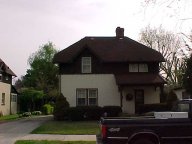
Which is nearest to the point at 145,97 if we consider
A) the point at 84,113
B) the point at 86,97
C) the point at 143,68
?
the point at 143,68

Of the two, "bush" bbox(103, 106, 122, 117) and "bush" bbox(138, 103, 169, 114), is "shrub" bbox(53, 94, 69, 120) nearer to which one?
"bush" bbox(103, 106, 122, 117)

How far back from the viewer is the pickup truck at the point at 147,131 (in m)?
13.1

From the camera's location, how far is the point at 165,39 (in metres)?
63.4

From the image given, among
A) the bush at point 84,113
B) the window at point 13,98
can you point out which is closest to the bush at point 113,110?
the bush at point 84,113

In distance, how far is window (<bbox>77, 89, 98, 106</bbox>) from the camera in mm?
36469

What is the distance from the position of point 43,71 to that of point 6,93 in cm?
4075

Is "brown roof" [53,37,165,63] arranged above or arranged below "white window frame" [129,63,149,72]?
above

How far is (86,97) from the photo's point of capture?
36.5m

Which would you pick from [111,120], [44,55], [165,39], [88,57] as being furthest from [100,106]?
[44,55]

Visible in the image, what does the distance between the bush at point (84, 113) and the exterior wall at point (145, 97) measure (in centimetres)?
388

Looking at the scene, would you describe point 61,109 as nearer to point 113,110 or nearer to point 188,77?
point 113,110

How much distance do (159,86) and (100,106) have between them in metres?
5.31

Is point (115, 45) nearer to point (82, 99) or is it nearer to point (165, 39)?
point (82, 99)

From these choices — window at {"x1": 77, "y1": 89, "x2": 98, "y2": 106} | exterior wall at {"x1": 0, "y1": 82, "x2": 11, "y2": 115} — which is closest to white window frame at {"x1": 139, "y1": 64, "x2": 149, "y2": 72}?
window at {"x1": 77, "y1": 89, "x2": 98, "y2": 106}
